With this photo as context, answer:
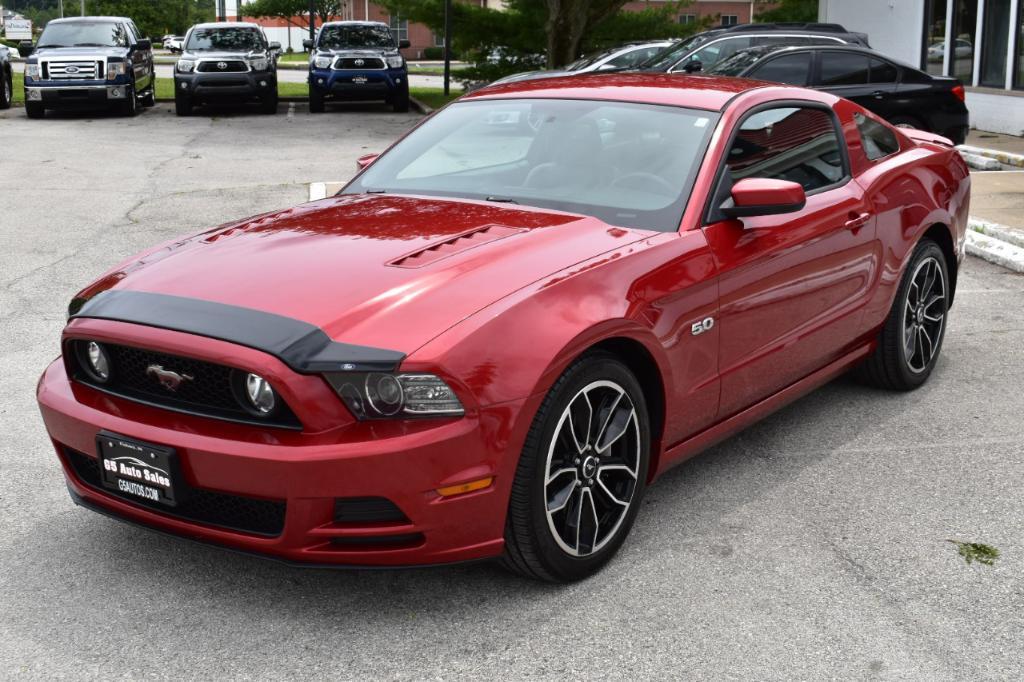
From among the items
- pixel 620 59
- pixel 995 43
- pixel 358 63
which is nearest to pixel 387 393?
pixel 620 59

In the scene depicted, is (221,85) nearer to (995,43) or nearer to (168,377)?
(995,43)

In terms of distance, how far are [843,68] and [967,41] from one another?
7509 mm

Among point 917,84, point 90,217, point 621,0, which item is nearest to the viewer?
point 90,217

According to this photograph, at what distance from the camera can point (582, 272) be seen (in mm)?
3791

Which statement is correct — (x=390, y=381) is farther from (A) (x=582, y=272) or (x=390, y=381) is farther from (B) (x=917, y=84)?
(B) (x=917, y=84)

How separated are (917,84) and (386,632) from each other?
12811 millimetres

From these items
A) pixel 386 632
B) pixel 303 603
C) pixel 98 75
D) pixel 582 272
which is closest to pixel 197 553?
pixel 303 603

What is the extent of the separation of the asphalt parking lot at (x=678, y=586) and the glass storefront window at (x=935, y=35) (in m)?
17.2

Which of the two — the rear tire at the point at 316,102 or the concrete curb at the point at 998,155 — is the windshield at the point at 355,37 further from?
the concrete curb at the point at 998,155

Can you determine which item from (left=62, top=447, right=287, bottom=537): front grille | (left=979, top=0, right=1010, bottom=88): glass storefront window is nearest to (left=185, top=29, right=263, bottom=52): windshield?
(left=979, top=0, right=1010, bottom=88): glass storefront window

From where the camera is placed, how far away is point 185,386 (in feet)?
11.5

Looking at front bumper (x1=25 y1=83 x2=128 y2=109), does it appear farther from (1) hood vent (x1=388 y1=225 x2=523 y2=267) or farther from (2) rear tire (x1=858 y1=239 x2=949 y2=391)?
(1) hood vent (x1=388 y1=225 x2=523 y2=267)

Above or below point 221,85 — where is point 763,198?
below

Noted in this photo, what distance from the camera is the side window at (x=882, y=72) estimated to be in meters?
14.4
